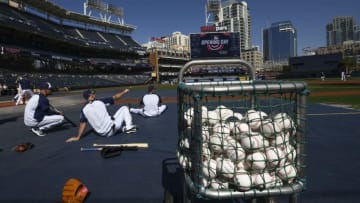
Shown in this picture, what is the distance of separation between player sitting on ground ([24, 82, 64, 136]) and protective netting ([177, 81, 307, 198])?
5598 millimetres

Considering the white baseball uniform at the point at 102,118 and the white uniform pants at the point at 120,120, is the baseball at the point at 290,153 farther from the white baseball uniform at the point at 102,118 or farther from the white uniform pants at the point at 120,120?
the white uniform pants at the point at 120,120

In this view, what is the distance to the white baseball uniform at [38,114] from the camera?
6297 millimetres

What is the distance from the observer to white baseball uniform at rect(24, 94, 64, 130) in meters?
6.30

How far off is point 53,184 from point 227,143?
104 inches

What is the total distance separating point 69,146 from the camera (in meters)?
5.28

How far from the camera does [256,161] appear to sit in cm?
169

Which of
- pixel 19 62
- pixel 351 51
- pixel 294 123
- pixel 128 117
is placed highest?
pixel 351 51

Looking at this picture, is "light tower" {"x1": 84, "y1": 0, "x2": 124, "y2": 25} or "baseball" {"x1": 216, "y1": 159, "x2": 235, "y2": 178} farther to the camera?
"light tower" {"x1": 84, "y1": 0, "x2": 124, "y2": 25}

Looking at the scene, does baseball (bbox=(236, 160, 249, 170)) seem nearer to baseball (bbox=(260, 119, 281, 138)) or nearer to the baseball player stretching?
baseball (bbox=(260, 119, 281, 138))

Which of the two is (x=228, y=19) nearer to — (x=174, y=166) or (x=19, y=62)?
(x=19, y=62)

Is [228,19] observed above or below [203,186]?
above

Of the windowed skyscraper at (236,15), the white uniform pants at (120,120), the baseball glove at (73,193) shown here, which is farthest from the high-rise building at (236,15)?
the baseball glove at (73,193)

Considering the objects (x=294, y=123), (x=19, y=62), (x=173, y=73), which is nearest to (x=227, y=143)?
(x=294, y=123)

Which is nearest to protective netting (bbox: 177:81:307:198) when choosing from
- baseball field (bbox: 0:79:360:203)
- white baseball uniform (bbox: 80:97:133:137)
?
baseball field (bbox: 0:79:360:203)
